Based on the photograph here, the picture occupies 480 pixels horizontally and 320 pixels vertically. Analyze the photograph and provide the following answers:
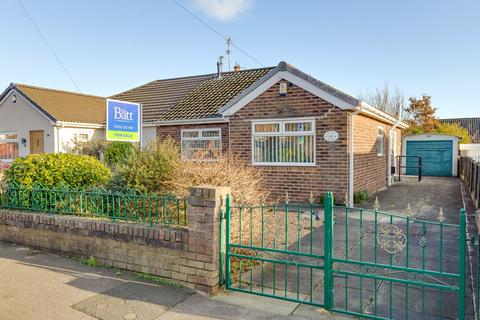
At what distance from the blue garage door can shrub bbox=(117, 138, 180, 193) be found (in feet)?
58.5

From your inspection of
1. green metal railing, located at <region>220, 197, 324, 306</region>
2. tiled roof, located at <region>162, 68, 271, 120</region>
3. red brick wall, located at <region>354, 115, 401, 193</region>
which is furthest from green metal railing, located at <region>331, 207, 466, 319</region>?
tiled roof, located at <region>162, 68, 271, 120</region>

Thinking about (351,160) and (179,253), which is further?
(351,160)

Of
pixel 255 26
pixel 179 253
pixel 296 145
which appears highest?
pixel 255 26

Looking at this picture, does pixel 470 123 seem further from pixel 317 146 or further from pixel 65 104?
pixel 65 104

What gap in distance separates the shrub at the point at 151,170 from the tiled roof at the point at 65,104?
12.4 m

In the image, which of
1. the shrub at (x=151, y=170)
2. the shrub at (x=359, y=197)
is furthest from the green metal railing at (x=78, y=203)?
the shrub at (x=359, y=197)

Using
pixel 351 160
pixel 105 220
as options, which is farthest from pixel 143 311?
pixel 351 160

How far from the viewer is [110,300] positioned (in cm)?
431

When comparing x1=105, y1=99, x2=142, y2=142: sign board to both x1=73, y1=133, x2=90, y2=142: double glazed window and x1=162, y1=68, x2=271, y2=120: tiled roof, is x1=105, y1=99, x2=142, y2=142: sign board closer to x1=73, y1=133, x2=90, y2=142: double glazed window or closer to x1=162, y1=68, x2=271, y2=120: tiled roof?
x1=162, y1=68, x2=271, y2=120: tiled roof

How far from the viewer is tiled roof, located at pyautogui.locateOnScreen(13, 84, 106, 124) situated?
61.4 feet

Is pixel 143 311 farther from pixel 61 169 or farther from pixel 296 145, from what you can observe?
pixel 296 145

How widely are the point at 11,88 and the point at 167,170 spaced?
678 inches

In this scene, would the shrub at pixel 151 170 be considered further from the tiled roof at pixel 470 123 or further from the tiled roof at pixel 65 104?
the tiled roof at pixel 470 123

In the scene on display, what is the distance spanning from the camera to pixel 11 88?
19922 mm
